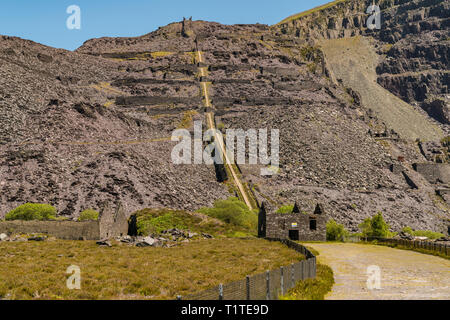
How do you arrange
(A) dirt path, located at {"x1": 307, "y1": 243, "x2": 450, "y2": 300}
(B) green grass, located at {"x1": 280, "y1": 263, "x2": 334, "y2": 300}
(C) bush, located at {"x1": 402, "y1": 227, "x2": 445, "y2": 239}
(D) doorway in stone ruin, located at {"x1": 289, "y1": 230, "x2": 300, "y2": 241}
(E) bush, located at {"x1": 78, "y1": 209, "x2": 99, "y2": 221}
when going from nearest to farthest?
1. (B) green grass, located at {"x1": 280, "y1": 263, "x2": 334, "y2": 300}
2. (A) dirt path, located at {"x1": 307, "y1": 243, "x2": 450, "y2": 300}
3. (D) doorway in stone ruin, located at {"x1": 289, "y1": 230, "x2": 300, "y2": 241}
4. (E) bush, located at {"x1": 78, "y1": 209, "x2": 99, "y2": 221}
5. (C) bush, located at {"x1": 402, "y1": 227, "x2": 445, "y2": 239}

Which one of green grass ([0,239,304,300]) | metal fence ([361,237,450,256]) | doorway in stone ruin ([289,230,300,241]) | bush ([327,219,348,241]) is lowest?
bush ([327,219,348,241])

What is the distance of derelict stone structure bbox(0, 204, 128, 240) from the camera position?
47.5 meters

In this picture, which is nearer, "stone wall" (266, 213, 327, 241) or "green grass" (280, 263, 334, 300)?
"green grass" (280, 263, 334, 300)

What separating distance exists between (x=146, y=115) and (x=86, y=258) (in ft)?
321

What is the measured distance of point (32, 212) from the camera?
64.9m

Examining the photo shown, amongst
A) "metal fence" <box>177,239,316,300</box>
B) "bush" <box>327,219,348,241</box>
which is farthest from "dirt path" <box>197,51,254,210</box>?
"metal fence" <box>177,239,316,300</box>

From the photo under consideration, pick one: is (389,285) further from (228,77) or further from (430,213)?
(228,77)

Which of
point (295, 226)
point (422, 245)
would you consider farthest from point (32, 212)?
point (422, 245)

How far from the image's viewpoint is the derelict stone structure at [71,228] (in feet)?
156

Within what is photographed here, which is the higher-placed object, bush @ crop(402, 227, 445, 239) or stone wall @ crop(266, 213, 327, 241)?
stone wall @ crop(266, 213, 327, 241)

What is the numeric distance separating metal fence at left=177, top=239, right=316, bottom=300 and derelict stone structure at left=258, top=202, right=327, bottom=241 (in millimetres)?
33736

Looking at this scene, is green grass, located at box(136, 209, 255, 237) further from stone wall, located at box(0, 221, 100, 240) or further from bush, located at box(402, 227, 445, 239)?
bush, located at box(402, 227, 445, 239)

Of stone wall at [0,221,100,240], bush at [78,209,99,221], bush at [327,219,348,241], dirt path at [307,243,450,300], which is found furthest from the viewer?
bush at [78,209,99,221]
